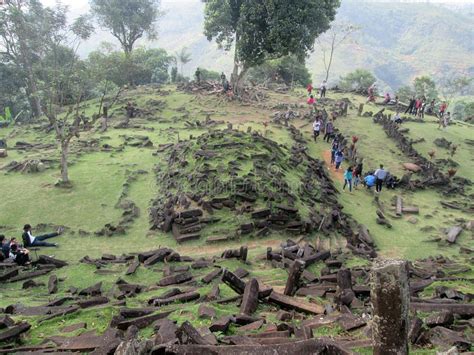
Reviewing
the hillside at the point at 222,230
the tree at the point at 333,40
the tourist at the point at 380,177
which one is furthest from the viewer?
the tree at the point at 333,40

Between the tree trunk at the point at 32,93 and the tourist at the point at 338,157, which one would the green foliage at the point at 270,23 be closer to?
the tourist at the point at 338,157

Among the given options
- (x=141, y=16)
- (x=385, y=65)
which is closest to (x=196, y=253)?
(x=141, y=16)

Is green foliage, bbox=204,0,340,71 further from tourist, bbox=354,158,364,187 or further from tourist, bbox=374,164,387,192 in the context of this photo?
tourist, bbox=374,164,387,192

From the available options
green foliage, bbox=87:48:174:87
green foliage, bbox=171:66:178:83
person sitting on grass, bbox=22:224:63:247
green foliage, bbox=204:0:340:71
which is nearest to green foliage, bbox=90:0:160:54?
green foliage, bbox=87:48:174:87

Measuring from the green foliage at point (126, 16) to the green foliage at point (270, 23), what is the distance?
817 inches

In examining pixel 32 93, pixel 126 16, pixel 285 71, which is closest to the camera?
pixel 32 93

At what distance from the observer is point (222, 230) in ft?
52.4

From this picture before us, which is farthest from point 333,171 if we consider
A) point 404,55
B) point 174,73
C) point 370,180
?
Answer: point 404,55

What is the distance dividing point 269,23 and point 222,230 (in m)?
22.0

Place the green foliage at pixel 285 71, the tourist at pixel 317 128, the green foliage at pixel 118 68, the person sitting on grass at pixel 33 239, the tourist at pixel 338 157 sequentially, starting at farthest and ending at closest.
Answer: the green foliage at pixel 285 71, the green foliage at pixel 118 68, the tourist at pixel 317 128, the tourist at pixel 338 157, the person sitting on grass at pixel 33 239

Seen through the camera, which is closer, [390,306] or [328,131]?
[390,306]

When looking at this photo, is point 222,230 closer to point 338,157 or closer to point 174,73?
point 338,157

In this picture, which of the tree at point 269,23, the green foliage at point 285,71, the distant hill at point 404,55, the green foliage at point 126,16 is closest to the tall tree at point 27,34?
the green foliage at point 126,16

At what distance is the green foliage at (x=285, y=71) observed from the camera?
54188 millimetres
